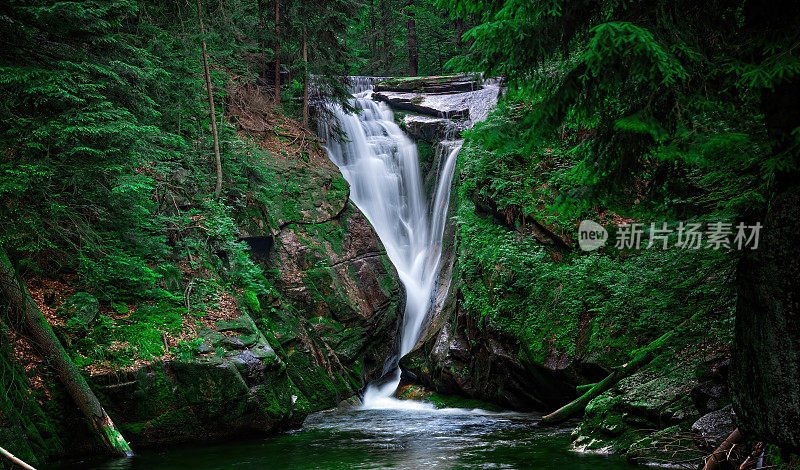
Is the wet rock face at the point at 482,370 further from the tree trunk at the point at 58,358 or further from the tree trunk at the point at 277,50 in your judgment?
the tree trunk at the point at 277,50

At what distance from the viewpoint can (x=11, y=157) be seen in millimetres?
8164

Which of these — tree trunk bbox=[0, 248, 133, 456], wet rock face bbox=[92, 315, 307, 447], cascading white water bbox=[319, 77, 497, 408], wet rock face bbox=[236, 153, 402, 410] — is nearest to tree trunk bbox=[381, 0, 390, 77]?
cascading white water bbox=[319, 77, 497, 408]

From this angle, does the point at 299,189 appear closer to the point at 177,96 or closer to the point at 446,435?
the point at 177,96

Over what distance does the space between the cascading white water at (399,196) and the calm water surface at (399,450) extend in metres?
4.88

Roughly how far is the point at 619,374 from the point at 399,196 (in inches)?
466

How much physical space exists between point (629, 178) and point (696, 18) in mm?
1303

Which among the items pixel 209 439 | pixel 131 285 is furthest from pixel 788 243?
pixel 131 285

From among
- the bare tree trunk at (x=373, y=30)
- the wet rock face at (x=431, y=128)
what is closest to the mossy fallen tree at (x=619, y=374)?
the wet rock face at (x=431, y=128)

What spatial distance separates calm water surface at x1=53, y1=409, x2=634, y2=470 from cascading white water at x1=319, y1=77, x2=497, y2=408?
16.0 feet

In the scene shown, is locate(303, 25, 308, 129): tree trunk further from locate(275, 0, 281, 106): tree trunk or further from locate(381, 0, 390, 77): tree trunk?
locate(381, 0, 390, 77): tree trunk

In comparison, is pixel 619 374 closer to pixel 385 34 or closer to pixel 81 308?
pixel 81 308

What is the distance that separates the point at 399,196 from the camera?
61.3 feet

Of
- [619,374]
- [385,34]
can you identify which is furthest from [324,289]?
[385,34]

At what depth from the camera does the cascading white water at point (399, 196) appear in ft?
52.9
